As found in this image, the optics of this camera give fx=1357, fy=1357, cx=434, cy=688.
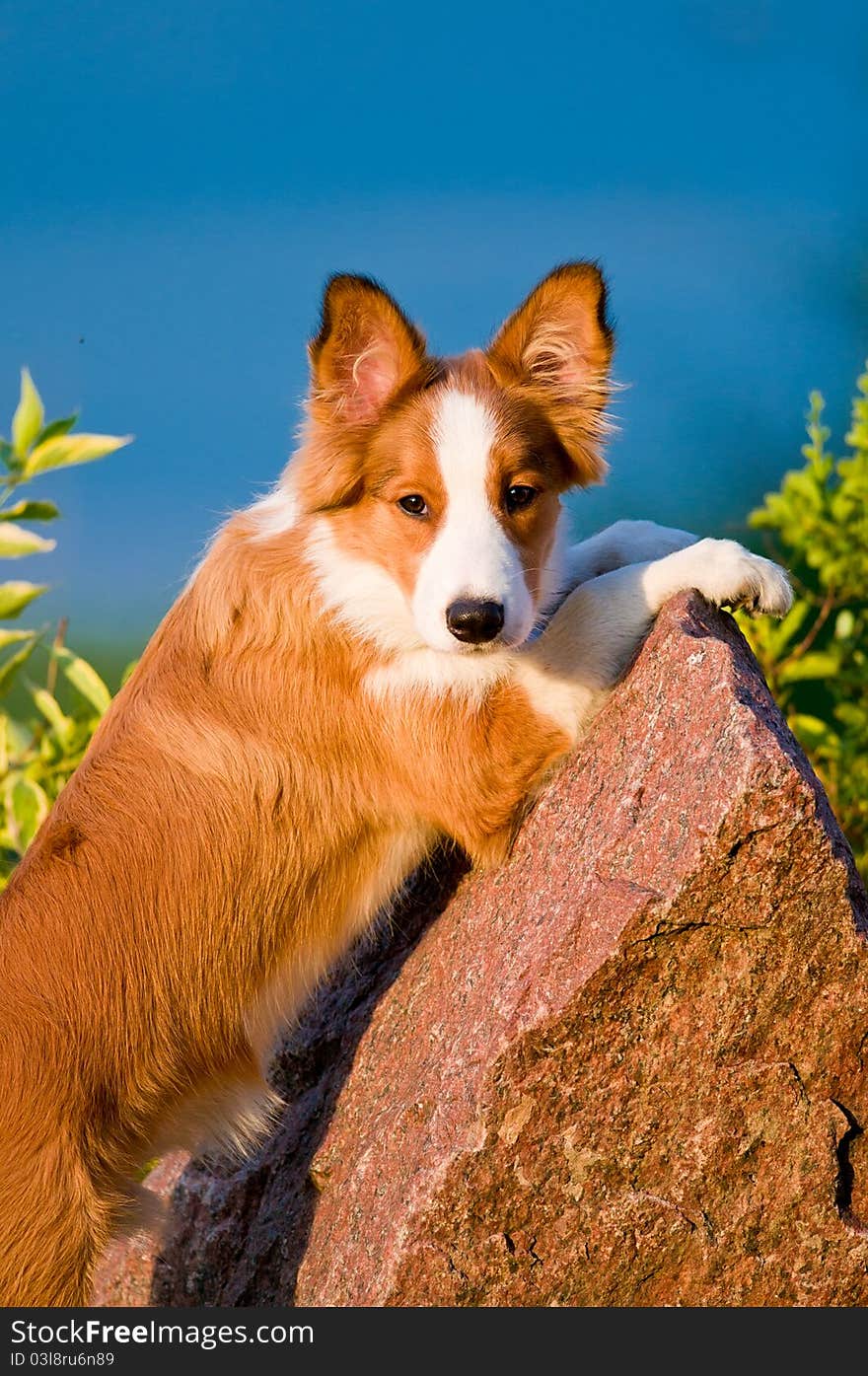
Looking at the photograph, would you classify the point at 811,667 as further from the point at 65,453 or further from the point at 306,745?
the point at 65,453

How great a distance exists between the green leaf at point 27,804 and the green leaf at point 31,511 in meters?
1.48

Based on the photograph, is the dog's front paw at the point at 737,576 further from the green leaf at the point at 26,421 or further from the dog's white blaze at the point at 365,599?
the green leaf at the point at 26,421

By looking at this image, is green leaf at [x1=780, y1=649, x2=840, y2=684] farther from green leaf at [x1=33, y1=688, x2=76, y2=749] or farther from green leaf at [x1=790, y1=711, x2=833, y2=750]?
green leaf at [x1=33, y1=688, x2=76, y2=749]

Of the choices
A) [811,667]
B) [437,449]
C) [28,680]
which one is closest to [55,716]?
[28,680]

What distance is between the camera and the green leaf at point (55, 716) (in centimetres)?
545

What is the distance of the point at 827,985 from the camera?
3410 millimetres

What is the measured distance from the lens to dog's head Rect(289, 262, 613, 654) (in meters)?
3.68

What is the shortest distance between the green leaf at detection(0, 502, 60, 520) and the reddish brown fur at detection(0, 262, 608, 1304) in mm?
548

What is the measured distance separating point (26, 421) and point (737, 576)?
6.84 ft

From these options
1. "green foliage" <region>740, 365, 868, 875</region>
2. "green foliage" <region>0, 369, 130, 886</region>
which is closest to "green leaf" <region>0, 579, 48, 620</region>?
"green foliage" <region>0, 369, 130, 886</region>

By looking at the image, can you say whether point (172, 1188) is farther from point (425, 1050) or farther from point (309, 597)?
point (309, 597)

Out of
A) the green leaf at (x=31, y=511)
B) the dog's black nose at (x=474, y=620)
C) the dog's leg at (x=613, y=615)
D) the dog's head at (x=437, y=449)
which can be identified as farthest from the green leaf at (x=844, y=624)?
the green leaf at (x=31, y=511)

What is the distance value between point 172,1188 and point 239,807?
1.92 m

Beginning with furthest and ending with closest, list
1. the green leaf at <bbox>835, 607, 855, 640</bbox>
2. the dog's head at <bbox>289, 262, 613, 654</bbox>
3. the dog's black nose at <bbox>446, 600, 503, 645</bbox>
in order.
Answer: the green leaf at <bbox>835, 607, 855, 640</bbox> < the dog's head at <bbox>289, 262, 613, 654</bbox> < the dog's black nose at <bbox>446, 600, 503, 645</bbox>
